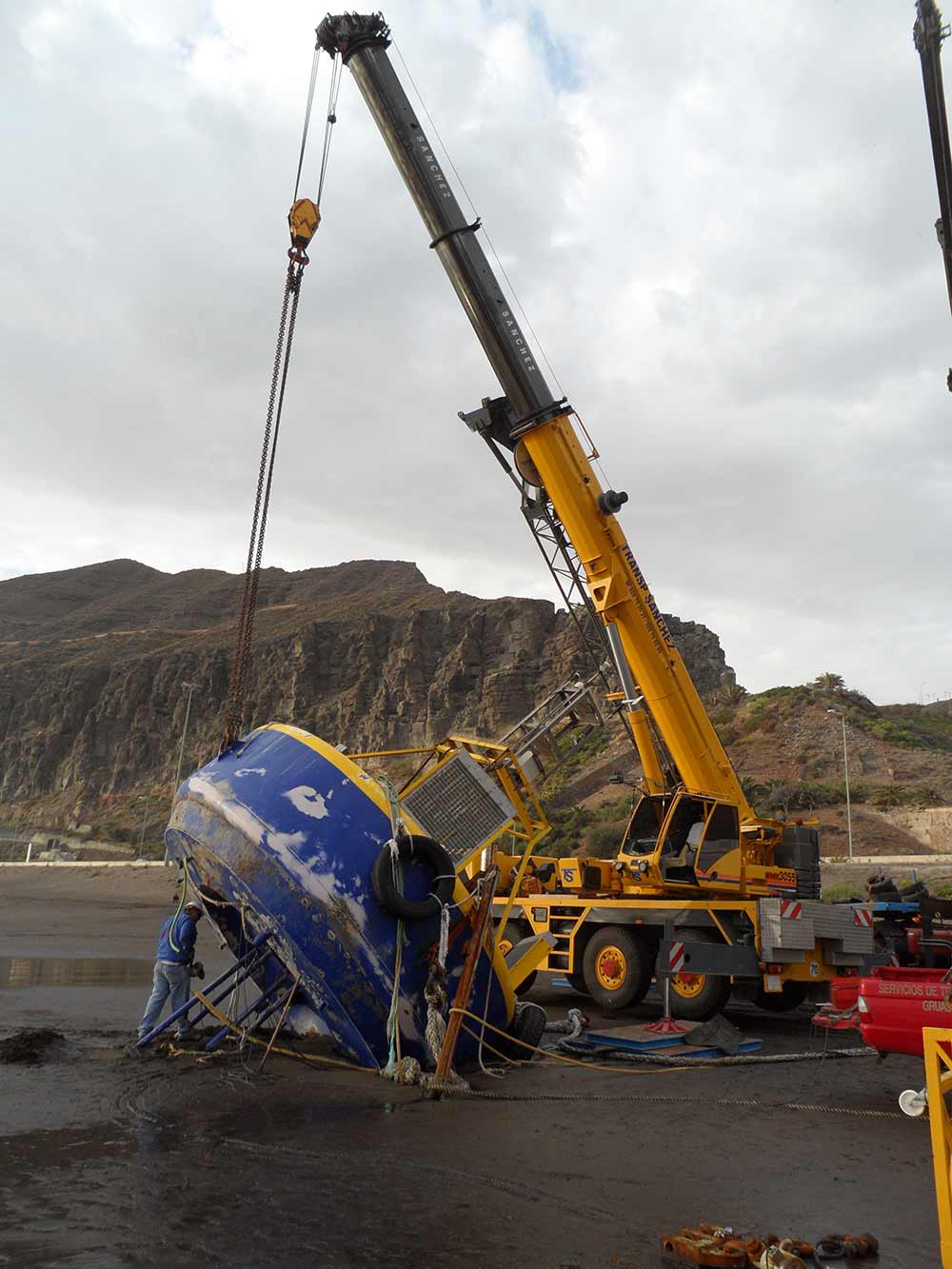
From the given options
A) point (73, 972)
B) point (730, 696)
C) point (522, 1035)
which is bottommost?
point (73, 972)

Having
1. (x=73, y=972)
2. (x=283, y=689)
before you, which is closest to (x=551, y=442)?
(x=73, y=972)

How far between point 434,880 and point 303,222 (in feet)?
23.1

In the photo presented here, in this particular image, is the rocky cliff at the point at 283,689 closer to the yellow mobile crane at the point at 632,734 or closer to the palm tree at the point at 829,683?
the palm tree at the point at 829,683

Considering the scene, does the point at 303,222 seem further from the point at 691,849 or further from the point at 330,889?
the point at 691,849

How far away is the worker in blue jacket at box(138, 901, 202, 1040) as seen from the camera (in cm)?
818

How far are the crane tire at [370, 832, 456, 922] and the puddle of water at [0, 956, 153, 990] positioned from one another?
8.27 m

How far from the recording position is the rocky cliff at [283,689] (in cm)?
6512

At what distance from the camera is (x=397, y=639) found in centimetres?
7188

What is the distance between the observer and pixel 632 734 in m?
13.1

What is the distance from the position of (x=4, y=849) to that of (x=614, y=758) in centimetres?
3625

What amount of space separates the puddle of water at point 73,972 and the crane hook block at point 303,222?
33.1 feet

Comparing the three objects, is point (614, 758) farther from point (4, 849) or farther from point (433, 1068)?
point (433, 1068)

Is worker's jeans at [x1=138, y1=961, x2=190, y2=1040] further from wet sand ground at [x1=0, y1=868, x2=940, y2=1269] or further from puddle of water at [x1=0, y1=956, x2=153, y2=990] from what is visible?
puddle of water at [x1=0, y1=956, x2=153, y2=990]

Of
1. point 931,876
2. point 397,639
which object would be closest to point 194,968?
point 931,876
